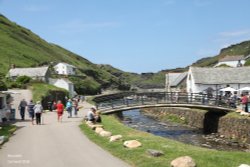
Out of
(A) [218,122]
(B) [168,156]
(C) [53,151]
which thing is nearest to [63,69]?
(A) [218,122]

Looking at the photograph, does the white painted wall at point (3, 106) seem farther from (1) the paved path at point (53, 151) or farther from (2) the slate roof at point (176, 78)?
(2) the slate roof at point (176, 78)

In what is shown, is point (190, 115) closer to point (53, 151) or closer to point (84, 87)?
point (53, 151)

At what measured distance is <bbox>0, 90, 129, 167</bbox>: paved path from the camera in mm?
17250

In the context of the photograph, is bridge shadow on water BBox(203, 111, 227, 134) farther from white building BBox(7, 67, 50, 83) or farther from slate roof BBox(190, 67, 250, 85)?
white building BBox(7, 67, 50, 83)

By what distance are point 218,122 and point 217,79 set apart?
25.9m

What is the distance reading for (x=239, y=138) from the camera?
4025cm

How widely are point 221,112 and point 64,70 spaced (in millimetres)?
97443

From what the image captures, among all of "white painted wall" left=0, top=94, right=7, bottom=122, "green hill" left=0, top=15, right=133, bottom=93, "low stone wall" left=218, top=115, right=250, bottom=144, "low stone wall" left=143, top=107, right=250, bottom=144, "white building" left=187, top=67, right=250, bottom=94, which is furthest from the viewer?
"green hill" left=0, top=15, right=133, bottom=93

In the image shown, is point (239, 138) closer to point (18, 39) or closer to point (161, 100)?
point (161, 100)

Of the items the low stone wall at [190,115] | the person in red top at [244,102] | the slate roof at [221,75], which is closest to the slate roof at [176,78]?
the slate roof at [221,75]

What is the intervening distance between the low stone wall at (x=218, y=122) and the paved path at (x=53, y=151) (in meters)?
18.3

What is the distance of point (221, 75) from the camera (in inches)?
2911

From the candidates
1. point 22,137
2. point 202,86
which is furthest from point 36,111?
point 202,86

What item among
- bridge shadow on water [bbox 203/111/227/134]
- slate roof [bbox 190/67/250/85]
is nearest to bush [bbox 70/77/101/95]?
slate roof [bbox 190/67/250/85]
